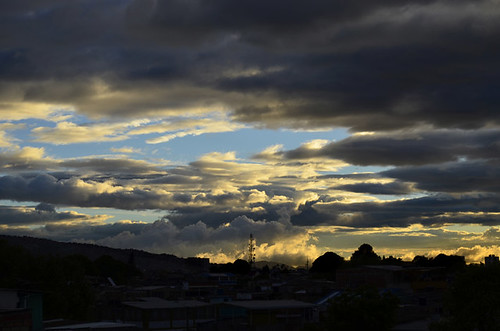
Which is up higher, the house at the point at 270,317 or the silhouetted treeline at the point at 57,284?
the silhouetted treeline at the point at 57,284

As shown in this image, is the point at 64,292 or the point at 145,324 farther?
the point at 64,292

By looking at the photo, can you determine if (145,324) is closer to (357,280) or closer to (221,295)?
(221,295)

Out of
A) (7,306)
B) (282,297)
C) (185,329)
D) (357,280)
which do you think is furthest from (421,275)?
(7,306)

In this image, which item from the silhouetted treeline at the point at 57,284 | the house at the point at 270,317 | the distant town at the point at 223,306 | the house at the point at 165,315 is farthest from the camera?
the silhouetted treeline at the point at 57,284

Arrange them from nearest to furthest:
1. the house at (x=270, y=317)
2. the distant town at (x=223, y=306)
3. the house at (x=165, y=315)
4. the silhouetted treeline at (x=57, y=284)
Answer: the distant town at (x=223, y=306), the house at (x=270, y=317), the house at (x=165, y=315), the silhouetted treeline at (x=57, y=284)

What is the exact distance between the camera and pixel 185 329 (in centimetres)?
7969

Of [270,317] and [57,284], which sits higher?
[57,284]

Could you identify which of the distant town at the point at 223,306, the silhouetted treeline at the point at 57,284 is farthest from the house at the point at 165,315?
the silhouetted treeline at the point at 57,284

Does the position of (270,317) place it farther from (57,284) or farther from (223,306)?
(57,284)

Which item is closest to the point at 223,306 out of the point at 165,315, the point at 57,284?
the point at 165,315

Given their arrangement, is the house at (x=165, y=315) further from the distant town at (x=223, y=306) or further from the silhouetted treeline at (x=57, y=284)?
the silhouetted treeline at (x=57, y=284)

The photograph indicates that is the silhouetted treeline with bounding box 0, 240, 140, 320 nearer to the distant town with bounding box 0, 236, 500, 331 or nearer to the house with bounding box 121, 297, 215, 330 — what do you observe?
the distant town with bounding box 0, 236, 500, 331

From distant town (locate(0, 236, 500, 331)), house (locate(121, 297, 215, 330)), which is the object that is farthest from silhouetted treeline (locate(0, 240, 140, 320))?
house (locate(121, 297, 215, 330))

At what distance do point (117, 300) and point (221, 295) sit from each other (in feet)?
54.5
